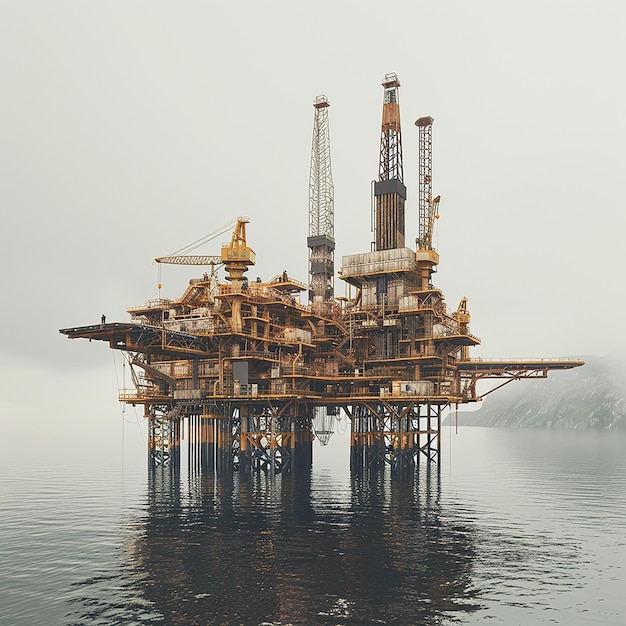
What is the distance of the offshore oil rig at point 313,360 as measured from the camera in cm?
8544

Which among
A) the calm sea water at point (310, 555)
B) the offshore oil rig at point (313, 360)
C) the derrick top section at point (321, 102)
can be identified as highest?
the derrick top section at point (321, 102)

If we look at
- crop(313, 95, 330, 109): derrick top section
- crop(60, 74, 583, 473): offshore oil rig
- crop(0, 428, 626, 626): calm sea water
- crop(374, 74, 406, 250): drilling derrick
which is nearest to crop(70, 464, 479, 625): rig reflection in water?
crop(0, 428, 626, 626): calm sea water

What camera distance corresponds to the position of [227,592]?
37.5m

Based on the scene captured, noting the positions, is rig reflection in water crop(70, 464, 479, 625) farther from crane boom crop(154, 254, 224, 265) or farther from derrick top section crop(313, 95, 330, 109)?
derrick top section crop(313, 95, 330, 109)

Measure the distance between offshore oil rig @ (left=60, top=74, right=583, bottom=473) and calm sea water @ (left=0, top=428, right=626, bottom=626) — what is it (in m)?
9.00

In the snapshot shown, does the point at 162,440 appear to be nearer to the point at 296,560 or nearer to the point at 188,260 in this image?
the point at 188,260

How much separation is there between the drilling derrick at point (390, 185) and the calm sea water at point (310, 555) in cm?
3334

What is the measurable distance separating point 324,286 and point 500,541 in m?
61.0

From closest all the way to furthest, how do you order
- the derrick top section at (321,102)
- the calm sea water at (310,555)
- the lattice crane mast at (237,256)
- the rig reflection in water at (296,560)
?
the rig reflection in water at (296,560), the calm sea water at (310,555), the lattice crane mast at (237,256), the derrick top section at (321,102)

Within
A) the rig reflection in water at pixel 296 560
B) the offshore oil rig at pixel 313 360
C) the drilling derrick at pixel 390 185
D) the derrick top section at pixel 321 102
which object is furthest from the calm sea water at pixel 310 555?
the derrick top section at pixel 321 102

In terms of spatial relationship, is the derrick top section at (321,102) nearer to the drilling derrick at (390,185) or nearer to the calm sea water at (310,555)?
the drilling derrick at (390,185)

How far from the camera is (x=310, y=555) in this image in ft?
150

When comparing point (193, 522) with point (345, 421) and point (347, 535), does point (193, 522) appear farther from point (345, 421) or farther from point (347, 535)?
point (345, 421)

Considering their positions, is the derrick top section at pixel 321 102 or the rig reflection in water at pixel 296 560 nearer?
the rig reflection in water at pixel 296 560
